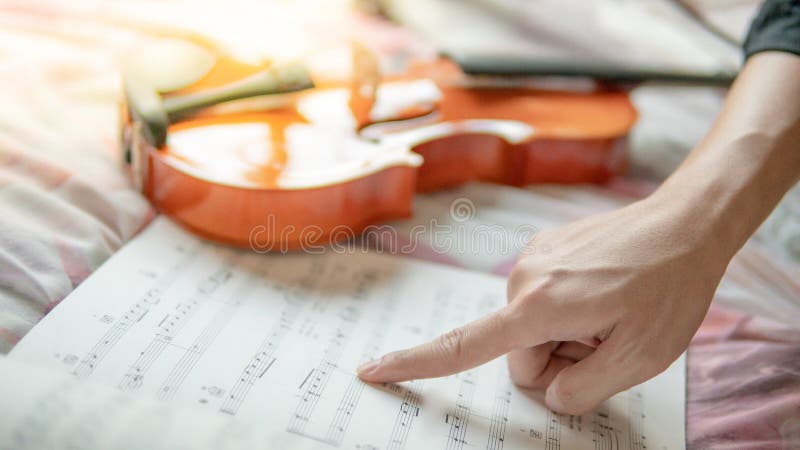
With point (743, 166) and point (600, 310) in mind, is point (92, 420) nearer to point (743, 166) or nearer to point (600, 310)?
point (600, 310)

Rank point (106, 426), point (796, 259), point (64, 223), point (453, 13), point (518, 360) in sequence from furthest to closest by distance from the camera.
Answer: point (453, 13) → point (796, 259) → point (64, 223) → point (518, 360) → point (106, 426)

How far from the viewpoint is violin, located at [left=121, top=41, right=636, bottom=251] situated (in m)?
0.88

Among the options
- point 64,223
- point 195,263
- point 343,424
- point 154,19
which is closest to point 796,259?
point 343,424

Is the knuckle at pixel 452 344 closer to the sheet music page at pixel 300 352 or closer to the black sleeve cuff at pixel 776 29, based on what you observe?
the sheet music page at pixel 300 352

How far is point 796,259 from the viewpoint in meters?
0.97

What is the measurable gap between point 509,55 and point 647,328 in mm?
717

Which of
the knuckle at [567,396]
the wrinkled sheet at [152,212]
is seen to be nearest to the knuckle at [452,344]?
the knuckle at [567,396]

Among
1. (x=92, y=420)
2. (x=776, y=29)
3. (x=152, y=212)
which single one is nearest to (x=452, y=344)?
(x=92, y=420)

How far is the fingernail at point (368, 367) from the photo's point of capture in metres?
0.73

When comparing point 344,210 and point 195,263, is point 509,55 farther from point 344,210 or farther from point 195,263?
point 195,263

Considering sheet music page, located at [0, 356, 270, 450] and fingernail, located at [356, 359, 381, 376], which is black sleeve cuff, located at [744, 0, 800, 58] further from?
sheet music page, located at [0, 356, 270, 450]

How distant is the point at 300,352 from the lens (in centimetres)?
77

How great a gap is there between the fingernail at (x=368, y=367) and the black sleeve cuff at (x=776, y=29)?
0.66m

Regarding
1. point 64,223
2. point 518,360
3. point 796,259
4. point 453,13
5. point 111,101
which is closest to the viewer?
point 518,360
